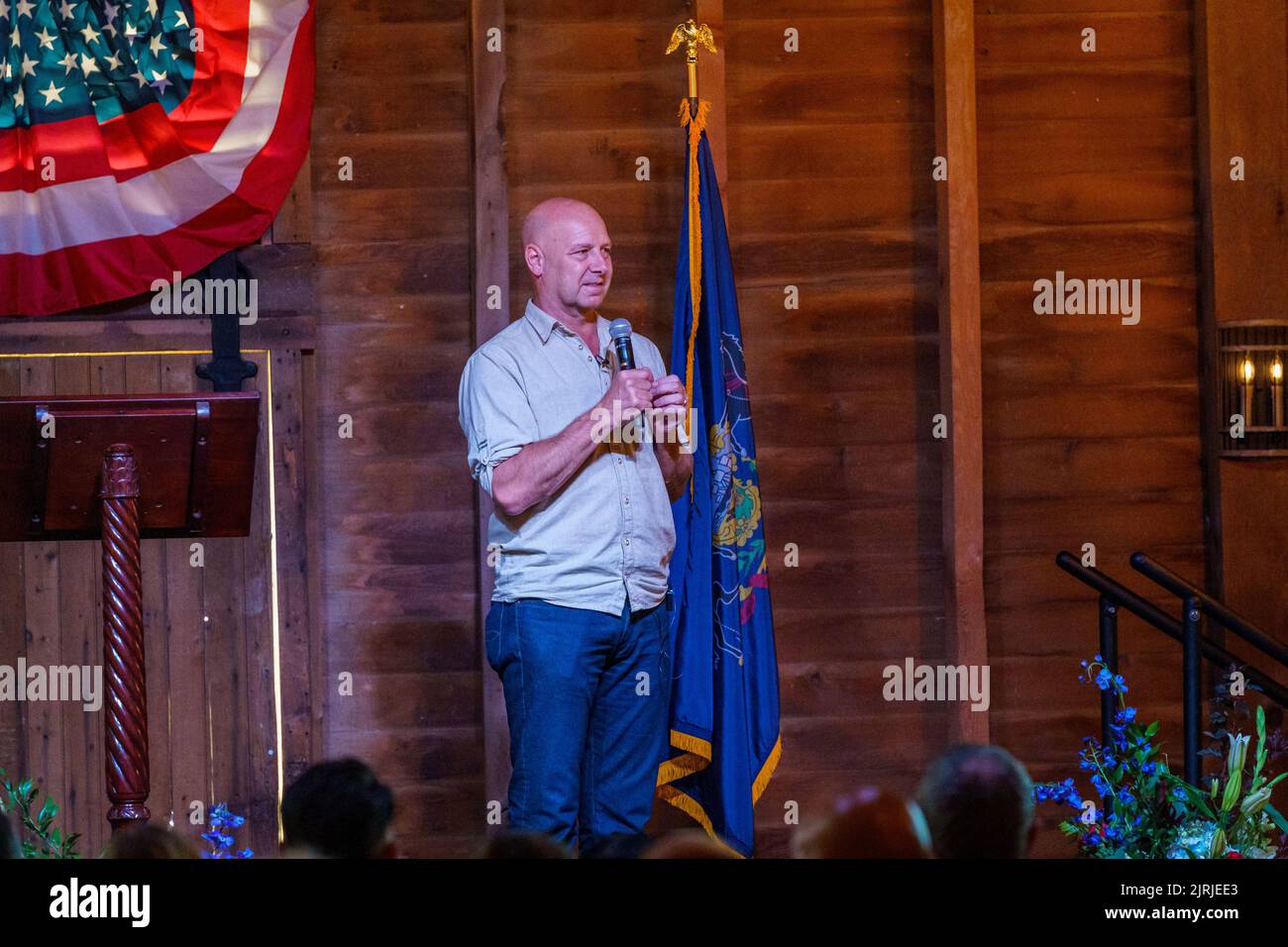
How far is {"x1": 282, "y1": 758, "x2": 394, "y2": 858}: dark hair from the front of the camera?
1.51 metres

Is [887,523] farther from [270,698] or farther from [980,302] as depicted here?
[270,698]

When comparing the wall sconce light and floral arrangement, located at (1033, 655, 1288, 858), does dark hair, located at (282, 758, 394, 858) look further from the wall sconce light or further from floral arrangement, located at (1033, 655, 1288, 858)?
the wall sconce light

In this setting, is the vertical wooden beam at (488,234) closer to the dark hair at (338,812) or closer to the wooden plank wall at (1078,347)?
the wooden plank wall at (1078,347)

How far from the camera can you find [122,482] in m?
2.48

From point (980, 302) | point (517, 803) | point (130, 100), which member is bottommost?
point (517, 803)

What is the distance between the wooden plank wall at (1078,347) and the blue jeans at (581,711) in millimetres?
1351

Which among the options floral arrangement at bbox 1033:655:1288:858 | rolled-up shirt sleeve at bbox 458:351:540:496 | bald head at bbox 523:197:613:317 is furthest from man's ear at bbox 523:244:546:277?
floral arrangement at bbox 1033:655:1288:858

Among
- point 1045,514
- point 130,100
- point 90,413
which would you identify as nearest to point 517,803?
point 90,413

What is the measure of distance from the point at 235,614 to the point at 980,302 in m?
2.29

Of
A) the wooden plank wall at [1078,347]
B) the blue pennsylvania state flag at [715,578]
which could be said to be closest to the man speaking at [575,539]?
the blue pennsylvania state flag at [715,578]

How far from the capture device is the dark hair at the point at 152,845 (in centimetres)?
139

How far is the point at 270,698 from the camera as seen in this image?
3670mm

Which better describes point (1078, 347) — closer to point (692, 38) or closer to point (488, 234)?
point (692, 38)

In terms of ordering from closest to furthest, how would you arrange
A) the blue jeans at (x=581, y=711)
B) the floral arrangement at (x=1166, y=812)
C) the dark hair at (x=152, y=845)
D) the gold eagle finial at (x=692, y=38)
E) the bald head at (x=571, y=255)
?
the dark hair at (x=152, y=845)
the floral arrangement at (x=1166, y=812)
the blue jeans at (x=581, y=711)
the bald head at (x=571, y=255)
the gold eagle finial at (x=692, y=38)
